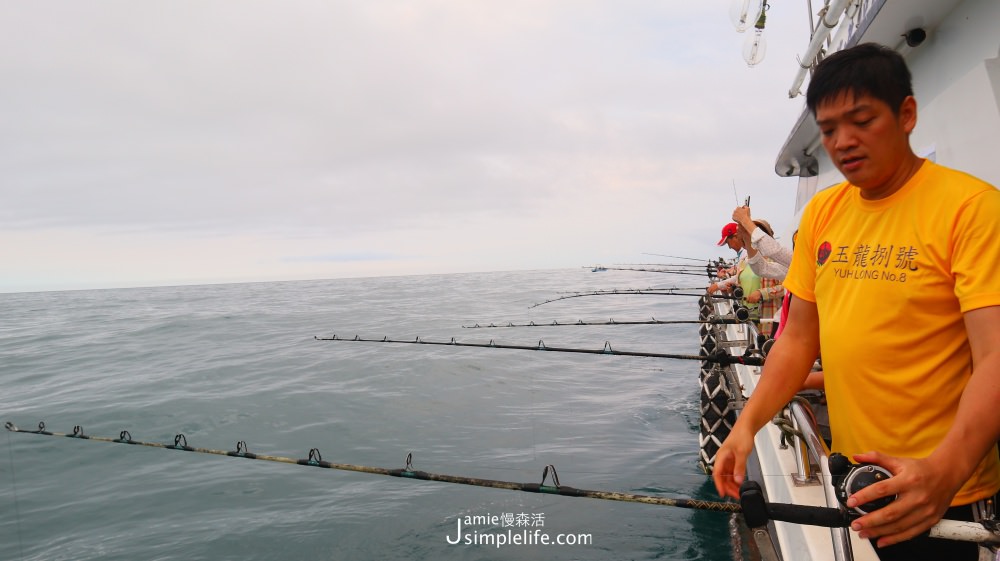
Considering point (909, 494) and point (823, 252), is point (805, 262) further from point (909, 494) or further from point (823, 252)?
point (909, 494)

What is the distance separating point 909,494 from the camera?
1.19m

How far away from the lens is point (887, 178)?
4.97 ft

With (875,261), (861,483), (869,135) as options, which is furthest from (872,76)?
(861,483)

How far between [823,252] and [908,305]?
1.20 ft

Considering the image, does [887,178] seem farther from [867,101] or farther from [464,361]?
[464,361]

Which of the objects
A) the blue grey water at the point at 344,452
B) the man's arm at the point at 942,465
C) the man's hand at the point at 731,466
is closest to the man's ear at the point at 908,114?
the man's arm at the point at 942,465

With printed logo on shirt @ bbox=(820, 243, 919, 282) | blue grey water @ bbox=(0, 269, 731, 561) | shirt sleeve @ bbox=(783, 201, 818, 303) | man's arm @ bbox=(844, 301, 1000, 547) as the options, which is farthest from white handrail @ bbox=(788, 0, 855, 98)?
blue grey water @ bbox=(0, 269, 731, 561)

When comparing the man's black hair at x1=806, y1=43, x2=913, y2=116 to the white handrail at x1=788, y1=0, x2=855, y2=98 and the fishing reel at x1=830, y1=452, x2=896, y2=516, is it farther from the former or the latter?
the white handrail at x1=788, y1=0, x2=855, y2=98

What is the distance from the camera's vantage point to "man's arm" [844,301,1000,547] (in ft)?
3.90

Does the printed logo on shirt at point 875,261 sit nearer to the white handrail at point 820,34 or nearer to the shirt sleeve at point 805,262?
the shirt sleeve at point 805,262

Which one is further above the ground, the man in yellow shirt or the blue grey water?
the man in yellow shirt

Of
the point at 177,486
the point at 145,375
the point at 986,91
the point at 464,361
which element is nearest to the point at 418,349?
the point at 464,361

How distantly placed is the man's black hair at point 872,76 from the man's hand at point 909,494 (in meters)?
1.02

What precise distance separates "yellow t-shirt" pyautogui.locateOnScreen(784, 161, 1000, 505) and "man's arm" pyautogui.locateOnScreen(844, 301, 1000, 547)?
135 mm
